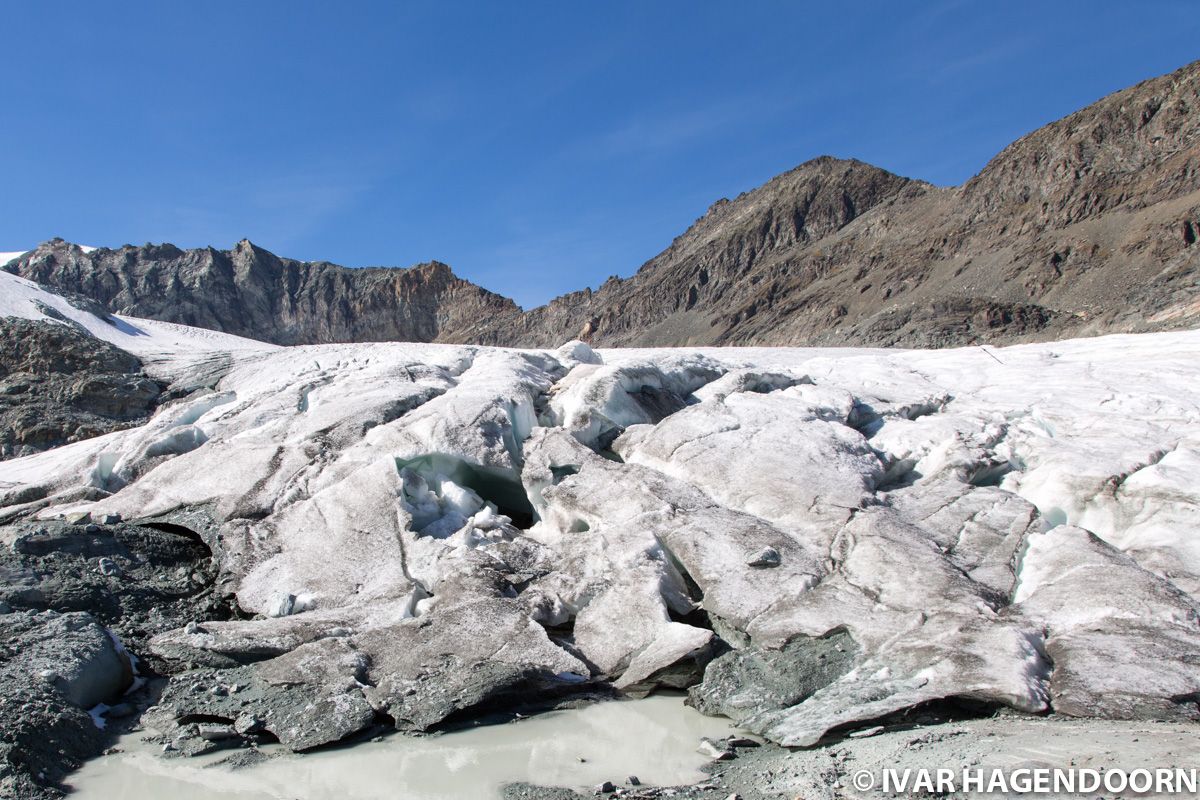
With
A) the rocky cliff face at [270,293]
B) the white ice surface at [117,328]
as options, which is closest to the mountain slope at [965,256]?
the rocky cliff face at [270,293]

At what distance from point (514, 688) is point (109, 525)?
540 cm

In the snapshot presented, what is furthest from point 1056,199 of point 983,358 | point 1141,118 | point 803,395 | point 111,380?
point 111,380

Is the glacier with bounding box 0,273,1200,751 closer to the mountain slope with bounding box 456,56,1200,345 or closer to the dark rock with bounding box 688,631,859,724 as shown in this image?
the dark rock with bounding box 688,631,859,724

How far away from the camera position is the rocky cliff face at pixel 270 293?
85812mm

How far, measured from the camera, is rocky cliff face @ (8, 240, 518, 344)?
85.8 meters

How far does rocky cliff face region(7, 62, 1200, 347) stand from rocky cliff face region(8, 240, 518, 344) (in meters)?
0.19

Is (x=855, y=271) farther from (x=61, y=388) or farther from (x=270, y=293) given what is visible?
(x=61, y=388)

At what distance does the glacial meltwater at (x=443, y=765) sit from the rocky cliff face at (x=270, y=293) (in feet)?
285

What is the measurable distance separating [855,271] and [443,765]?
70.2 m

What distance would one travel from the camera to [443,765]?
545 cm

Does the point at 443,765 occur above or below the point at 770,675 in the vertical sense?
below

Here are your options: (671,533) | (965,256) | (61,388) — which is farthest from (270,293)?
(671,533)

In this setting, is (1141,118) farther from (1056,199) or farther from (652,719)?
(652,719)

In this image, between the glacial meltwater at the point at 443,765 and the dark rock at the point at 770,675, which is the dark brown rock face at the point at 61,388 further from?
the dark rock at the point at 770,675
